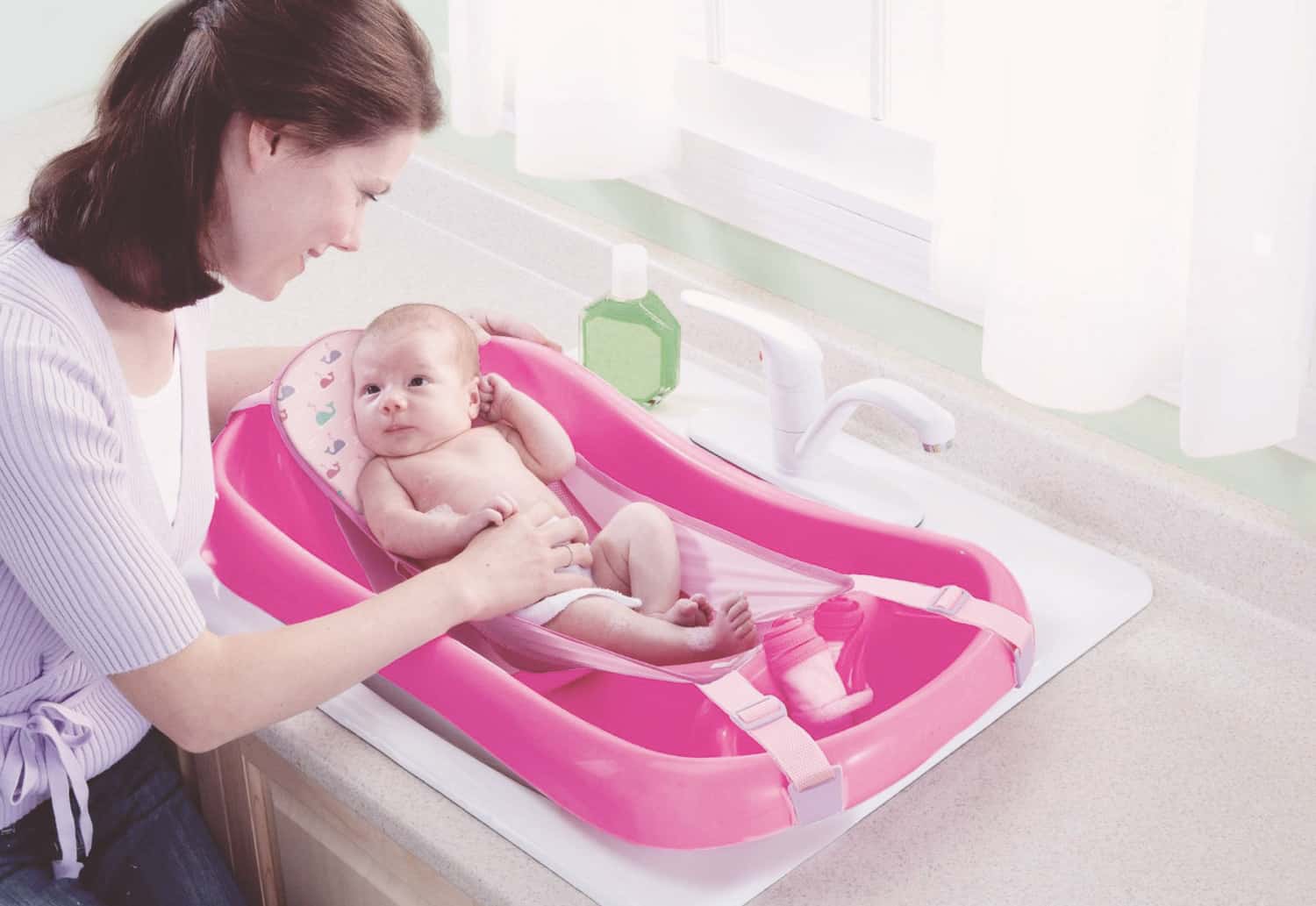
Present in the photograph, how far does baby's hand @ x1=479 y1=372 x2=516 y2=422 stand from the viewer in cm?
155

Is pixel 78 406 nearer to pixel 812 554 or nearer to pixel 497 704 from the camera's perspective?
pixel 497 704

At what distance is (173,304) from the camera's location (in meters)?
1.17

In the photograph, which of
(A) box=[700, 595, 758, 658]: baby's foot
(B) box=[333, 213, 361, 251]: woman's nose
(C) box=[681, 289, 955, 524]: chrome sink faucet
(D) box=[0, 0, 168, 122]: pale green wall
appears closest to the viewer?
(B) box=[333, 213, 361, 251]: woman's nose

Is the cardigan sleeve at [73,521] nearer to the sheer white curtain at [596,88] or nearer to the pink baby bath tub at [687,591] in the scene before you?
the pink baby bath tub at [687,591]

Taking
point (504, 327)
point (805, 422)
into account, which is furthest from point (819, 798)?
point (504, 327)

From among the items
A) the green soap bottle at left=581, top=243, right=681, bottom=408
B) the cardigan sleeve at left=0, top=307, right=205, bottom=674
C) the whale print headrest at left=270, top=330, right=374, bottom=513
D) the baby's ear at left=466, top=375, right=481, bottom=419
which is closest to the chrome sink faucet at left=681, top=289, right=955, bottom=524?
the green soap bottle at left=581, top=243, right=681, bottom=408

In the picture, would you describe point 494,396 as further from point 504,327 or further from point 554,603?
point 554,603

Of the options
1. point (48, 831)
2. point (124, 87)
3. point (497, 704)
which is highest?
point (124, 87)

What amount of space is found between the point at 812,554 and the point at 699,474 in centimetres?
14

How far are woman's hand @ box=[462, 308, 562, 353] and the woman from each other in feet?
1.26

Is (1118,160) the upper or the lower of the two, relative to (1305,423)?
upper

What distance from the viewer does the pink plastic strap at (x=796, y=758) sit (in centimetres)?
109

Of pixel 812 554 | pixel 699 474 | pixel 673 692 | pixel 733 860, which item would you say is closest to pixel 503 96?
pixel 699 474

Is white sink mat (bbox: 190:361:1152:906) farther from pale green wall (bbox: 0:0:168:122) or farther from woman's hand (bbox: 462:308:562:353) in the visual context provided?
pale green wall (bbox: 0:0:168:122)
